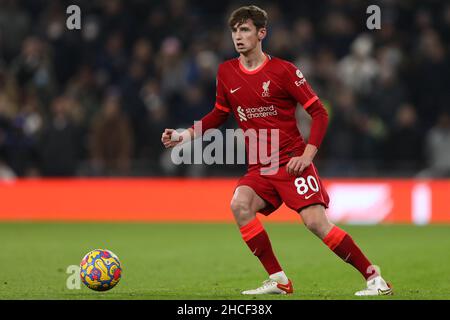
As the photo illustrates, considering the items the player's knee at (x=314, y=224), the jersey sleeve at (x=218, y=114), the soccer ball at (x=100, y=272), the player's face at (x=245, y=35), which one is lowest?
the soccer ball at (x=100, y=272)

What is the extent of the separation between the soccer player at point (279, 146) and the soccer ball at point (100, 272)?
104cm

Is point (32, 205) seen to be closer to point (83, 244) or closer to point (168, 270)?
point (83, 244)

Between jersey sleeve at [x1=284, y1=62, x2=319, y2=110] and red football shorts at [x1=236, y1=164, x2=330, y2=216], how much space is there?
500 mm

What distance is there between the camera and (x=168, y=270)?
9.94 meters

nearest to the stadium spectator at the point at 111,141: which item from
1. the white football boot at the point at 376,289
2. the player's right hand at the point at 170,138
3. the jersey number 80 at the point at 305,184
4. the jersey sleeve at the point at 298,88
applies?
the player's right hand at the point at 170,138

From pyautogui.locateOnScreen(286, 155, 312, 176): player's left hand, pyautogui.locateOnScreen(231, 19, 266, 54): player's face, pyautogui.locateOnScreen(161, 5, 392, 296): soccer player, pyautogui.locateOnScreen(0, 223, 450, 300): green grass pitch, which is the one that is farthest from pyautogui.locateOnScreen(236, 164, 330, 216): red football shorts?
pyautogui.locateOnScreen(231, 19, 266, 54): player's face

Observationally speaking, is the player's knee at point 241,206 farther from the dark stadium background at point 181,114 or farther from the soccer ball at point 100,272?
the dark stadium background at point 181,114

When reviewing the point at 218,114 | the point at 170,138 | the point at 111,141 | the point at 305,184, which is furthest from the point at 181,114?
the point at 305,184

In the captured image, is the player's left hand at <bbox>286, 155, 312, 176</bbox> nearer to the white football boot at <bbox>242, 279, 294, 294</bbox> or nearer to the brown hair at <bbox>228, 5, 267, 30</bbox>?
the white football boot at <bbox>242, 279, 294, 294</bbox>

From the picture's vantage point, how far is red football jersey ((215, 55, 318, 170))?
772 centimetres

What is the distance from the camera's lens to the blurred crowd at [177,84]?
16.8m

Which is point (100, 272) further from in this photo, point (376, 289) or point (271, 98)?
point (376, 289)
